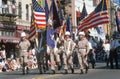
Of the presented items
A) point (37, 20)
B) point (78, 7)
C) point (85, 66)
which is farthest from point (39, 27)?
point (78, 7)

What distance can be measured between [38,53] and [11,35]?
2759 cm

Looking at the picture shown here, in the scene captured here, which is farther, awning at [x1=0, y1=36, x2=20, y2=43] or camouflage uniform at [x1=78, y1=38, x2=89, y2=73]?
awning at [x1=0, y1=36, x2=20, y2=43]

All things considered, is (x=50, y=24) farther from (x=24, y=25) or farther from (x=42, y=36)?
(x=24, y=25)

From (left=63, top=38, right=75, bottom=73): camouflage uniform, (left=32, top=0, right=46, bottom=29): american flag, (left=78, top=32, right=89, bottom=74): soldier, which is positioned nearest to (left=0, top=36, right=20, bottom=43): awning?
(left=32, top=0, right=46, bottom=29): american flag

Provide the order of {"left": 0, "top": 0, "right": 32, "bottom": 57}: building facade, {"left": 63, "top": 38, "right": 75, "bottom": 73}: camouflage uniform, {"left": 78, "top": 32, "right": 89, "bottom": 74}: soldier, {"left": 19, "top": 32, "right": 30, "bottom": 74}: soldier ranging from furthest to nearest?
{"left": 0, "top": 0, "right": 32, "bottom": 57}: building facade, {"left": 19, "top": 32, "right": 30, "bottom": 74}: soldier, {"left": 63, "top": 38, "right": 75, "bottom": 73}: camouflage uniform, {"left": 78, "top": 32, "right": 89, "bottom": 74}: soldier

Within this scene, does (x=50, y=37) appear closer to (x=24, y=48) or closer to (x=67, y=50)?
(x=67, y=50)

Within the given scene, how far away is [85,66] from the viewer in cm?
2202

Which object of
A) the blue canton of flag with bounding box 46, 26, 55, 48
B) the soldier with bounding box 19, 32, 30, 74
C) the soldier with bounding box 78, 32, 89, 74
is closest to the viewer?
the soldier with bounding box 78, 32, 89, 74

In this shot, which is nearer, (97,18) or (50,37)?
(50,37)

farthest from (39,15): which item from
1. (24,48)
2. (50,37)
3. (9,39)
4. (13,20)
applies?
(13,20)

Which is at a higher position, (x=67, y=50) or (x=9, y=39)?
(x=9, y=39)

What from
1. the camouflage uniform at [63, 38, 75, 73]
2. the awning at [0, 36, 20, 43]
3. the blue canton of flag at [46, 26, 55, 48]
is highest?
the awning at [0, 36, 20, 43]

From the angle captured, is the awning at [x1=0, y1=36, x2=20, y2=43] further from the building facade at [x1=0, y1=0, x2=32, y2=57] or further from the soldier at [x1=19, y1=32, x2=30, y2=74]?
the soldier at [x1=19, y1=32, x2=30, y2=74]

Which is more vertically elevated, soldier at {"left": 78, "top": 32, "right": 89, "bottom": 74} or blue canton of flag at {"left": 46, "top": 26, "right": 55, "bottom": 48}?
blue canton of flag at {"left": 46, "top": 26, "right": 55, "bottom": 48}
